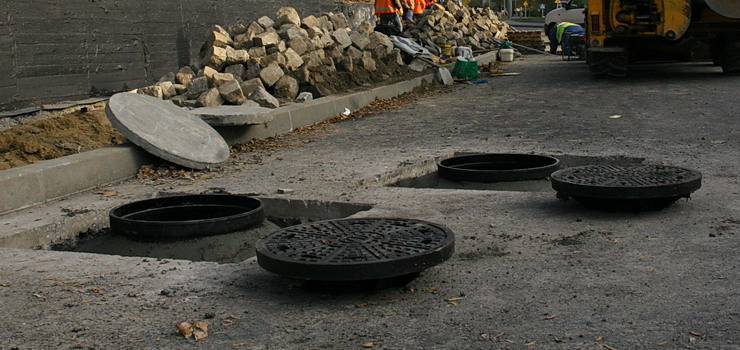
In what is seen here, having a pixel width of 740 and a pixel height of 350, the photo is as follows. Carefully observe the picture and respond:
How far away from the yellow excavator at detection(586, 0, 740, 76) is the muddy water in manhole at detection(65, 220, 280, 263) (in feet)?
33.9

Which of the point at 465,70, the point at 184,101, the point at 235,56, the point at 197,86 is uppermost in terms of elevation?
the point at 235,56

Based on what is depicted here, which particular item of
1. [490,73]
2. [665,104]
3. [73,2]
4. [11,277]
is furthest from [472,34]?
[11,277]

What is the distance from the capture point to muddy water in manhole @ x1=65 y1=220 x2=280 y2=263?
5.21 m

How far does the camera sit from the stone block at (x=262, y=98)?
10234 mm

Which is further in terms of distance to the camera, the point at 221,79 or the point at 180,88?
the point at 180,88

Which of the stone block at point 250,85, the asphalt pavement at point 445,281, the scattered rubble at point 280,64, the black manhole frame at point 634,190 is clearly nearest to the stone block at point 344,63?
the scattered rubble at point 280,64

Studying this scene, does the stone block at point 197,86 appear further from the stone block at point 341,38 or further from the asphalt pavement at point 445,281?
the stone block at point 341,38

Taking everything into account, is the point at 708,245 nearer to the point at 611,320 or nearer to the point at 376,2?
the point at 611,320

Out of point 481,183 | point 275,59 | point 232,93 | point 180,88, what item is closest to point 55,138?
point 232,93

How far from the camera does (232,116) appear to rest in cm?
835

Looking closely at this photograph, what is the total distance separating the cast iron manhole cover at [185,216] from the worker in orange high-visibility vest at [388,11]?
15.4 m

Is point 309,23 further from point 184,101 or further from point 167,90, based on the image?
point 184,101

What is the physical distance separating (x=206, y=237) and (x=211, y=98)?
185 inches

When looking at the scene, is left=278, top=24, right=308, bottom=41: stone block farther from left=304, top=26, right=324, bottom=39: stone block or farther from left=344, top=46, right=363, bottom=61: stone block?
left=344, top=46, right=363, bottom=61: stone block
